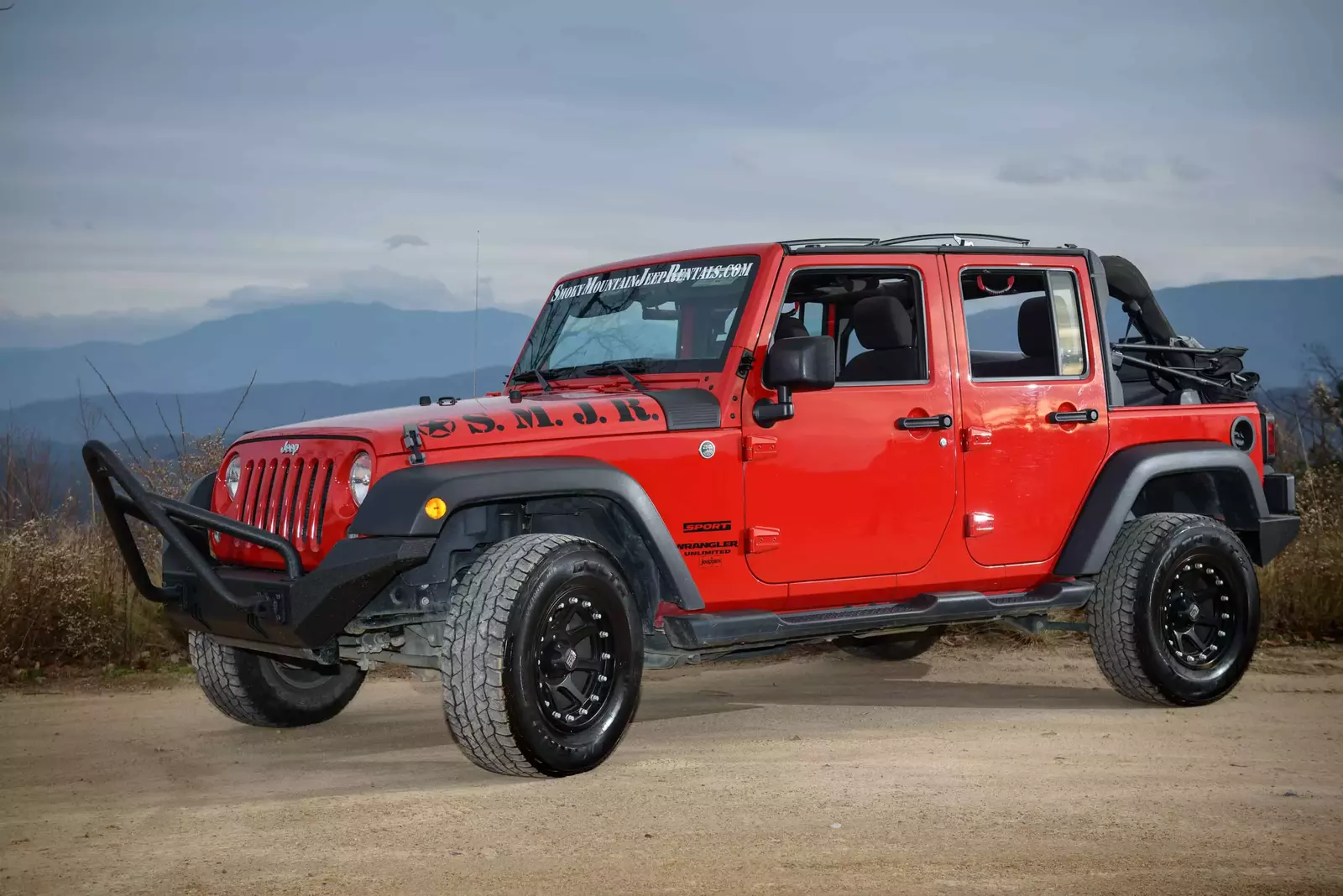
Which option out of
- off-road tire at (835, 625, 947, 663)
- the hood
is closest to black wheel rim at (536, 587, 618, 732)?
the hood

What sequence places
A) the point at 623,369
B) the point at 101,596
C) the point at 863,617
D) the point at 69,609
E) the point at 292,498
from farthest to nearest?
the point at 101,596
the point at 69,609
the point at 623,369
the point at 863,617
the point at 292,498

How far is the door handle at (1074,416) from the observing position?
6.39 meters

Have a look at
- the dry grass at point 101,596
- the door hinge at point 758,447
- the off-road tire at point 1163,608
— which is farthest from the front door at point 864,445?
the dry grass at point 101,596

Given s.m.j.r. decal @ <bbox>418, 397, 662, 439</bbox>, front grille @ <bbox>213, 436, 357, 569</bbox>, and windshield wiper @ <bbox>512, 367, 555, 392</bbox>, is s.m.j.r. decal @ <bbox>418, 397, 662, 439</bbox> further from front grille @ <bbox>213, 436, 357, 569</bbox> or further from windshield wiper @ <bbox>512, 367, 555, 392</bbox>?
windshield wiper @ <bbox>512, 367, 555, 392</bbox>

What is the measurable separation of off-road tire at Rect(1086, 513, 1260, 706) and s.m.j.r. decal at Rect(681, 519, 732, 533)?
218cm

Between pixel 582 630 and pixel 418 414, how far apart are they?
1.03 metres

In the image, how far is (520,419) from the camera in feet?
17.0

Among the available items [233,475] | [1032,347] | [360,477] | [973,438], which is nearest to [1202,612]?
[1032,347]

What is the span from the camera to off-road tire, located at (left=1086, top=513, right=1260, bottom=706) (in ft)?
21.3

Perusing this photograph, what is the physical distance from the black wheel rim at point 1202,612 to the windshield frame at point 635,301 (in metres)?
2.59

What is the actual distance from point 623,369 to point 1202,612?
3.18 m

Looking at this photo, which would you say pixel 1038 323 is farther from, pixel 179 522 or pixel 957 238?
pixel 179 522

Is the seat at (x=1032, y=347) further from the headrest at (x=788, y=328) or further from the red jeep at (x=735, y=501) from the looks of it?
the headrest at (x=788, y=328)

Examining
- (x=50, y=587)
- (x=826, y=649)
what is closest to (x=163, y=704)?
(x=50, y=587)
